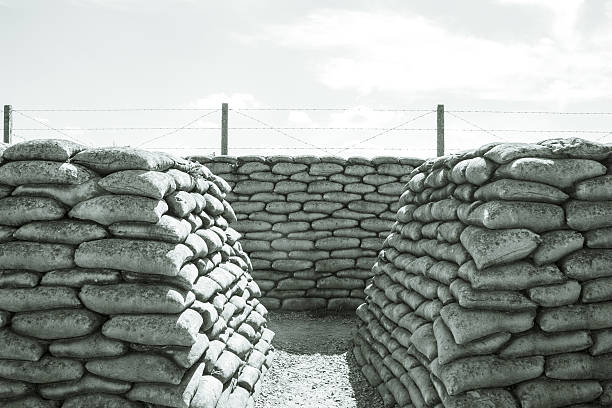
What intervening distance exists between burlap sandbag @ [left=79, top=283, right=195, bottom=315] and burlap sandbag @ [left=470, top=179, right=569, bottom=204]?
1685mm

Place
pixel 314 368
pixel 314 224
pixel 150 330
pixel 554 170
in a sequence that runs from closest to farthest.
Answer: pixel 150 330 → pixel 554 170 → pixel 314 368 → pixel 314 224

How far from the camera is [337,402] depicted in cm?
360

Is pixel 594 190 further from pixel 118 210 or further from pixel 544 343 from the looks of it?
pixel 118 210

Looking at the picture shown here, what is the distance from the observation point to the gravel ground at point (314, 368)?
361 cm

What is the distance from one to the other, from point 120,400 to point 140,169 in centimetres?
116

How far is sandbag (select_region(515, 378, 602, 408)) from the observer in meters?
2.41

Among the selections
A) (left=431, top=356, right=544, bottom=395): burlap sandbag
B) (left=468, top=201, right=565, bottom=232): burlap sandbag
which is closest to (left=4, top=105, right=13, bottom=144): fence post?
(left=468, top=201, right=565, bottom=232): burlap sandbag

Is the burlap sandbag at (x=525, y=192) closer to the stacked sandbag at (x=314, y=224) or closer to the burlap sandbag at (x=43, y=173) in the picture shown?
the burlap sandbag at (x=43, y=173)

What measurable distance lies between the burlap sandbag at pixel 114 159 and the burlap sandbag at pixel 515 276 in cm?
179

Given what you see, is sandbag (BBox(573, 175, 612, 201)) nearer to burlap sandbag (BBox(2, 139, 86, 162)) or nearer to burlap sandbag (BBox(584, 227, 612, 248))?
burlap sandbag (BBox(584, 227, 612, 248))

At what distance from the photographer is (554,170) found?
2.66m

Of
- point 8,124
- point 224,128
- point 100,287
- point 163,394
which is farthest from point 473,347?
point 8,124

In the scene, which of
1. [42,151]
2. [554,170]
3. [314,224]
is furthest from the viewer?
[314,224]

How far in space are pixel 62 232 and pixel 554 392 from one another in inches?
99.3
